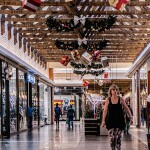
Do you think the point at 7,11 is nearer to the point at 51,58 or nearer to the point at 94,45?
the point at 94,45

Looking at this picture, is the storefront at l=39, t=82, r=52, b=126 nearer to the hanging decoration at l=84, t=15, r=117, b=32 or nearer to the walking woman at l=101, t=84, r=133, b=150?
the hanging decoration at l=84, t=15, r=117, b=32

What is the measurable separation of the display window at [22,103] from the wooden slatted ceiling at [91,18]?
6.19ft

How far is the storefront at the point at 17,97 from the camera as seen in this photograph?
60.5ft

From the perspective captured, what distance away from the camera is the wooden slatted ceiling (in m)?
14.8

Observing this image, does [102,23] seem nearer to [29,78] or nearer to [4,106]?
[4,106]

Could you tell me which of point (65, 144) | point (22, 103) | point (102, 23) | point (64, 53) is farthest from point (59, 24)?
point (64, 53)

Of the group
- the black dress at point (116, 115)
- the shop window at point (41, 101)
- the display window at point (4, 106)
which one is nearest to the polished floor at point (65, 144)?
the display window at point (4, 106)

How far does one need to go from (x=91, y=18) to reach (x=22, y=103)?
9.54 metres

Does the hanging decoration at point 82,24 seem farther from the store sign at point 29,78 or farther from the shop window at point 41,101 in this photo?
the shop window at point 41,101

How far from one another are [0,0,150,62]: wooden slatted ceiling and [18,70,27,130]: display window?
189cm

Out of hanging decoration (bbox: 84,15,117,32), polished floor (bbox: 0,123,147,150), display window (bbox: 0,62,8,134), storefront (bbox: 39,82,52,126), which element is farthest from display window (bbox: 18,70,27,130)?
hanging decoration (bbox: 84,15,117,32)

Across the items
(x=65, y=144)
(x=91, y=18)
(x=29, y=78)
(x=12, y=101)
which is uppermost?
(x=91, y=18)

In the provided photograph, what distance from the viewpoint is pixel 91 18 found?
15195mm

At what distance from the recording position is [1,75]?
1811 cm
